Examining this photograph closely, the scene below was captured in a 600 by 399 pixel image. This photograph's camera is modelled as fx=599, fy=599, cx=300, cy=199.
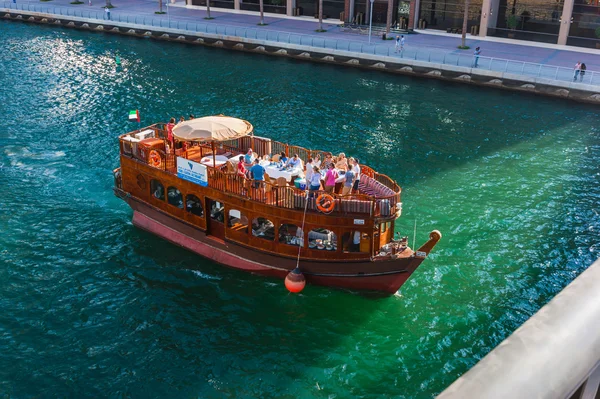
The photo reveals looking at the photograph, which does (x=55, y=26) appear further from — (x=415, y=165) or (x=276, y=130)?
(x=415, y=165)


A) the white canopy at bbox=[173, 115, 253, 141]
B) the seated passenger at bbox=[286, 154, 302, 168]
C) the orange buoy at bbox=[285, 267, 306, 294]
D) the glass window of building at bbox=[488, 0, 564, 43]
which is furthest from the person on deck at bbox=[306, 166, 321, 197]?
the glass window of building at bbox=[488, 0, 564, 43]

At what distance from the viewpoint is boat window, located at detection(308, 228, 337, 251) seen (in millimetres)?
24308

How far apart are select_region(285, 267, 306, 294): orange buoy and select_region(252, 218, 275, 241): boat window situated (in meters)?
2.17

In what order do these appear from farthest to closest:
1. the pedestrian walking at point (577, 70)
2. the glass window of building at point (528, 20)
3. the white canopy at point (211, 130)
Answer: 1. the glass window of building at point (528, 20)
2. the pedestrian walking at point (577, 70)
3. the white canopy at point (211, 130)

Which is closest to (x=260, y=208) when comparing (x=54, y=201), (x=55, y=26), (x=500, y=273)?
→ (x=500, y=273)

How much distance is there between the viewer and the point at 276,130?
42781mm

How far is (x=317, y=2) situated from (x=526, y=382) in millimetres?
75395

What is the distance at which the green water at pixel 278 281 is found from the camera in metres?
20.6

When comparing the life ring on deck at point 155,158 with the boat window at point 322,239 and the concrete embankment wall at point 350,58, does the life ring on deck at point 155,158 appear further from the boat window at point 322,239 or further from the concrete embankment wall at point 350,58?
the concrete embankment wall at point 350,58

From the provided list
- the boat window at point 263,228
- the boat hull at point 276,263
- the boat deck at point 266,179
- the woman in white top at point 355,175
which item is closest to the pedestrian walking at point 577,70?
the boat deck at point 266,179

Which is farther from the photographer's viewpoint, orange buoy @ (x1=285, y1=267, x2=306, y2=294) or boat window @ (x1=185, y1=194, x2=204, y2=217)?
boat window @ (x1=185, y1=194, x2=204, y2=217)

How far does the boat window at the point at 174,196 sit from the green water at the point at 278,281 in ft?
7.20

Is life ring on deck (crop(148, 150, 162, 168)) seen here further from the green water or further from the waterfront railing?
the waterfront railing

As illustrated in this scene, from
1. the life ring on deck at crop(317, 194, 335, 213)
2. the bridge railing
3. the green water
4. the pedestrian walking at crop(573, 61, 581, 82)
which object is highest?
the bridge railing
